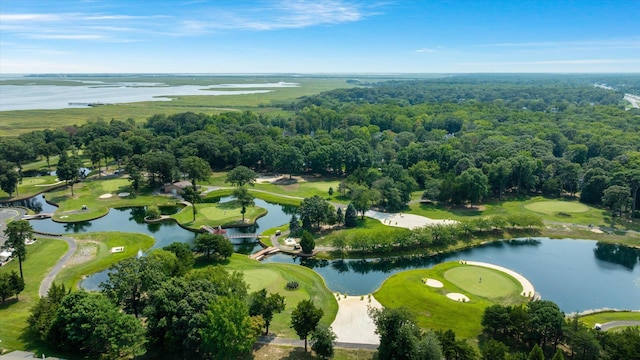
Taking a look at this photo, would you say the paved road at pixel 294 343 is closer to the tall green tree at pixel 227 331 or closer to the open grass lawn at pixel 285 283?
the open grass lawn at pixel 285 283

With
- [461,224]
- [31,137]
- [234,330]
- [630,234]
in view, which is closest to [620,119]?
[630,234]

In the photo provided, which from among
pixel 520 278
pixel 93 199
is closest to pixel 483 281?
pixel 520 278

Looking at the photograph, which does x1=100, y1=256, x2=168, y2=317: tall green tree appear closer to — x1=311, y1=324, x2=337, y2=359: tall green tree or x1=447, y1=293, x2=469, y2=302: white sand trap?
x1=311, y1=324, x2=337, y2=359: tall green tree

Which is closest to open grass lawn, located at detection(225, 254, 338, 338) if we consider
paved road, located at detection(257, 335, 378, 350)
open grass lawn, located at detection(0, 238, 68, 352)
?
paved road, located at detection(257, 335, 378, 350)

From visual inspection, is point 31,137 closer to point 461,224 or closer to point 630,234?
point 461,224

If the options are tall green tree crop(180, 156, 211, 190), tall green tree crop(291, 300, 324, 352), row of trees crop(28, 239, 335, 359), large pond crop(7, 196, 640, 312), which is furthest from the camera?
tall green tree crop(180, 156, 211, 190)

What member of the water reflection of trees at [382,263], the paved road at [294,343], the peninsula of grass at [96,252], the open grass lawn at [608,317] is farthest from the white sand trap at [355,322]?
the peninsula of grass at [96,252]
